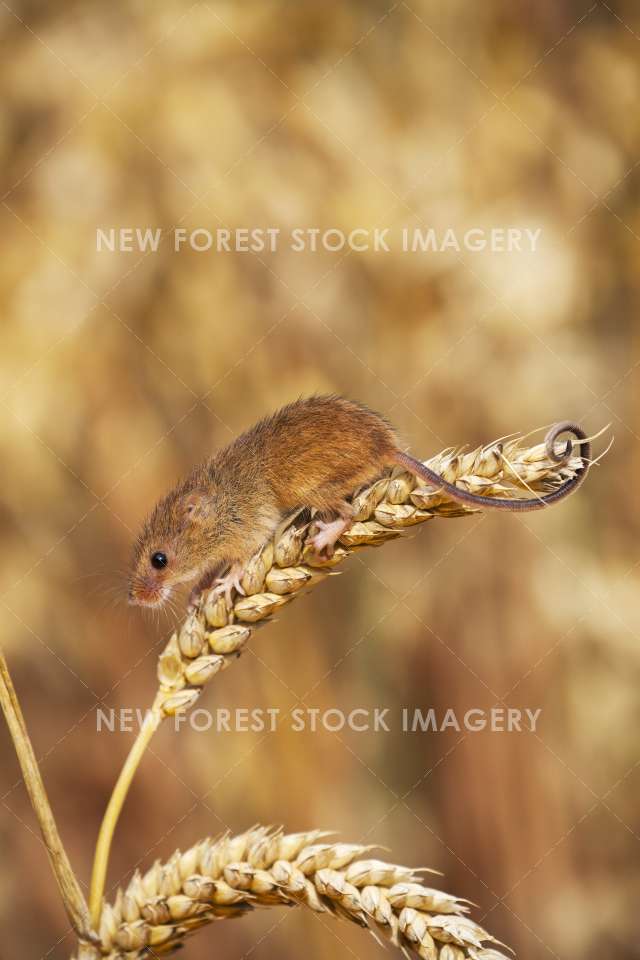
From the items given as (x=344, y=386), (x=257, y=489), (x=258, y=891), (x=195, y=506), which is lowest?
(x=258, y=891)

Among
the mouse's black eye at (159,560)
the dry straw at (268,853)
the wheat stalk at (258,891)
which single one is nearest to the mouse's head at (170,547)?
the mouse's black eye at (159,560)

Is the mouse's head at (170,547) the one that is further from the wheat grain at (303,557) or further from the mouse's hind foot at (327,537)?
the wheat grain at (303,557)

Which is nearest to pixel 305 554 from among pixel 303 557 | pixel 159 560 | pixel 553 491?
pixel 303 557

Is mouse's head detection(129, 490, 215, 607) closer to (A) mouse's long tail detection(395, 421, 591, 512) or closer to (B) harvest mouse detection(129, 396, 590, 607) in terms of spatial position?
(B) harvest mouse detection(129, 396, 590, 607)

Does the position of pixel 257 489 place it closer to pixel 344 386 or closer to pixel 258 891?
pixel 258 891

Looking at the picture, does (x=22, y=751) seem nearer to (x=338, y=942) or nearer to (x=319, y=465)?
(x=319, y=465)

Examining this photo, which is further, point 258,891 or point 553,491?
point 553,491

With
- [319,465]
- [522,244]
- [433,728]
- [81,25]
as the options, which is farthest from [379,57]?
[433,728]
